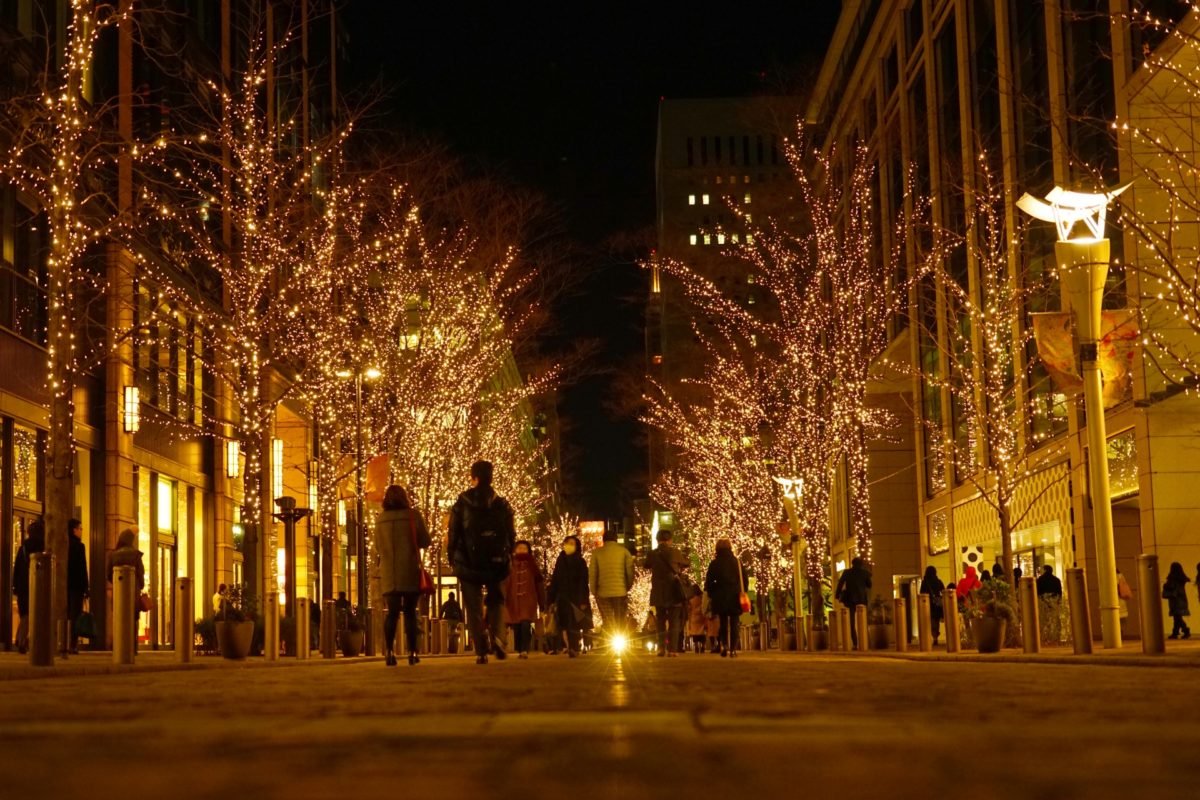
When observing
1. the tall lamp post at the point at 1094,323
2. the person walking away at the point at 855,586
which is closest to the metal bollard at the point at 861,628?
the person walking away at the point at 855,586

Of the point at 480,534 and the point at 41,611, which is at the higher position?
the point at 480,534

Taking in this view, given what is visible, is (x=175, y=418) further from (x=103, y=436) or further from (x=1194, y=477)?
(x=1194, y=477)

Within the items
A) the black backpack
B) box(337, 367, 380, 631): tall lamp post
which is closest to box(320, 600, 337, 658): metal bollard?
box(337, 367, 380, 631): tall lamp post

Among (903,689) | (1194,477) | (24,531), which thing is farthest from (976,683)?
(24,531)

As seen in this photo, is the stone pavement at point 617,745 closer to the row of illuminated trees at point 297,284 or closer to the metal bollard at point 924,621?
the metal bollard at point 924,621

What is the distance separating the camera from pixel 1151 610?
46.6ft

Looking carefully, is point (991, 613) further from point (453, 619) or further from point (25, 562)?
point (453, 619)

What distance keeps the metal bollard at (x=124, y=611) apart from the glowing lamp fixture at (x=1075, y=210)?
33.6 feet

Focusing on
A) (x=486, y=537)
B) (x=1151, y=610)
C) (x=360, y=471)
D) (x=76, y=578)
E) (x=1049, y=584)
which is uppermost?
(x=360, y=471)

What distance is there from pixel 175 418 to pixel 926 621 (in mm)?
19455

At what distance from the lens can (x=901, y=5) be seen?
47219 mm

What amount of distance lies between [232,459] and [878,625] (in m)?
18.2

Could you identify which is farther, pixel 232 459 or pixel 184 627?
pixel 232 459

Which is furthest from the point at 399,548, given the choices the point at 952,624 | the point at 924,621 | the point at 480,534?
the point at 924,621
